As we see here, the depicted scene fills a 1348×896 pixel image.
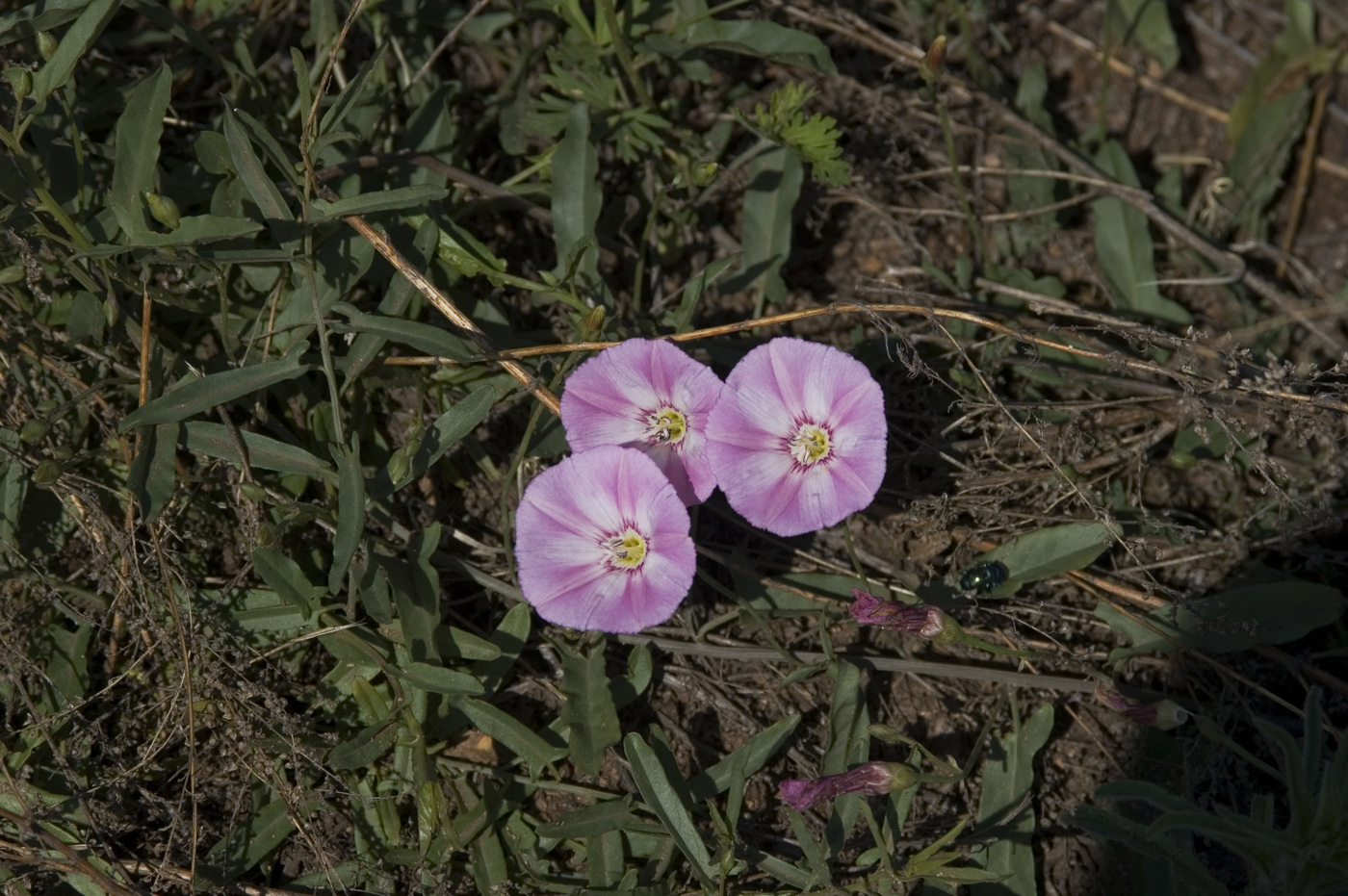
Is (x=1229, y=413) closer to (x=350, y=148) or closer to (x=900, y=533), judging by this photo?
(x=900, y=533)

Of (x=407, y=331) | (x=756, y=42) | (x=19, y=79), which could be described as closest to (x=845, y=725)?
(x=407, y=331)

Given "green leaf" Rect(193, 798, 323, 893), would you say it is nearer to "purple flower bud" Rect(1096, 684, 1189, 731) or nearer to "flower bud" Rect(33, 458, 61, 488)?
"flower bud" Rect(33, 458, 61, 488)

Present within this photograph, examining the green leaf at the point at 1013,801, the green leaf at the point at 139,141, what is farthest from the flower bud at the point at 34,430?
the green leaf at the point at 1013,801

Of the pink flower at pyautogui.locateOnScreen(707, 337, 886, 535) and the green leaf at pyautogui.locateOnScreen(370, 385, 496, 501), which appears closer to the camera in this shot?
the pink flower at pyautogui.locateOnScreen(707, 337, 886, 535)

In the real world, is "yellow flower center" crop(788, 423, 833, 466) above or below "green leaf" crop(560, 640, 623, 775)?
above

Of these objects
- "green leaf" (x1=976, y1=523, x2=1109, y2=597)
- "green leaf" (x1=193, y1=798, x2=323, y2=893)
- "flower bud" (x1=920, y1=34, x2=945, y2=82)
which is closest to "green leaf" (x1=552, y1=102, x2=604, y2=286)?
"flower bud" (x1=920, y1=34, x2=945, y2=82)

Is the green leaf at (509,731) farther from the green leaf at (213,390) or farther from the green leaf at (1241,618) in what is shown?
the green leaf at (1241,618)
